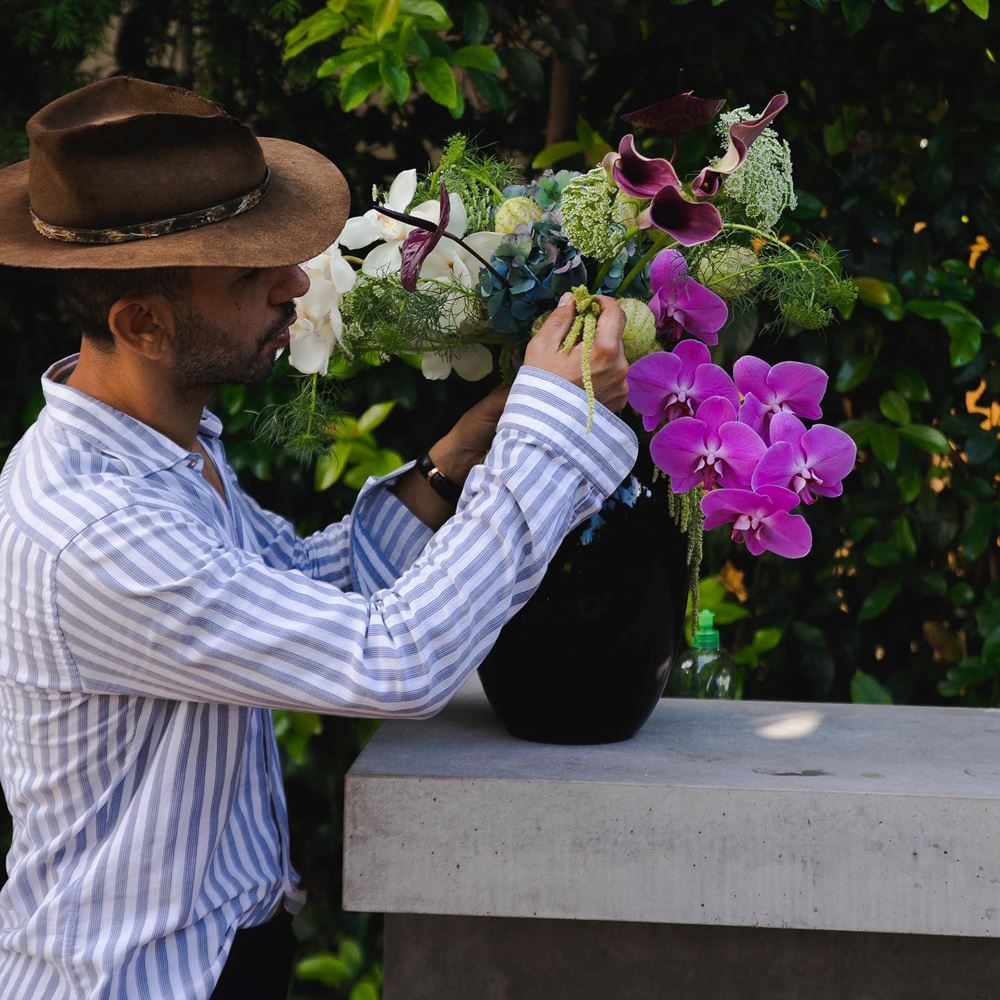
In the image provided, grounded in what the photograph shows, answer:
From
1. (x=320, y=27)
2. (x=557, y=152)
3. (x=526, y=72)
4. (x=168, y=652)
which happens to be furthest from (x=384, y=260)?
(x=557, y=152)

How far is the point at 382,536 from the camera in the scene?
1.50 meters

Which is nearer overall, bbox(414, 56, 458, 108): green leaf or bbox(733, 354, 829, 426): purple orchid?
bbox(733, 354, 829, 426): purple orchid

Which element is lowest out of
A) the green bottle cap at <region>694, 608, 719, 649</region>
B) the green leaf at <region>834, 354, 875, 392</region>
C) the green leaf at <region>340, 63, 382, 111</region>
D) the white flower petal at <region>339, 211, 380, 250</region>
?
the green bottle cap at <region>694, 608, 719, 649</region>

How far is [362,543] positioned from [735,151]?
0.65m

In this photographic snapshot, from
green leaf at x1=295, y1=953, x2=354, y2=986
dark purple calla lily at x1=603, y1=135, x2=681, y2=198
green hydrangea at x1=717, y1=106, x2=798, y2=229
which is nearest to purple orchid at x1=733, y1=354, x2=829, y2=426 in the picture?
green hydrangea at x1=717, y1=106, x2=798, y2=229

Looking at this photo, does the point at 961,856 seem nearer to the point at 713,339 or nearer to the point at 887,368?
the point at 713,339

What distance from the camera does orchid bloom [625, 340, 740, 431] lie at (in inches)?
49.0

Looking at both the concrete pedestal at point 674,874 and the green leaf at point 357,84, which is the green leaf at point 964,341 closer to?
the concrete pedestal at point 674,874

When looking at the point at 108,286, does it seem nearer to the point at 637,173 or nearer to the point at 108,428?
the point at 108,428

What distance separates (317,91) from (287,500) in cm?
66

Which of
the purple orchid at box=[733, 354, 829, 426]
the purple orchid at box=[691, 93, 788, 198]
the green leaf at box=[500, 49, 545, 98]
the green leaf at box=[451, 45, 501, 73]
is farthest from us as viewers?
the green leaf at box=[500, 49, 545, 98]

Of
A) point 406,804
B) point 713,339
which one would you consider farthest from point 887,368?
point 406,804

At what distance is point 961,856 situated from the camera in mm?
1200

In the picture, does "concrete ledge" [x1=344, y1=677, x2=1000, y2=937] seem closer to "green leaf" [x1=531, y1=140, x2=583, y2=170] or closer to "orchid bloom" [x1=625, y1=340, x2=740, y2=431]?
"orchid bloom" [x1=625, y1=340, x2=740, y2=431]
